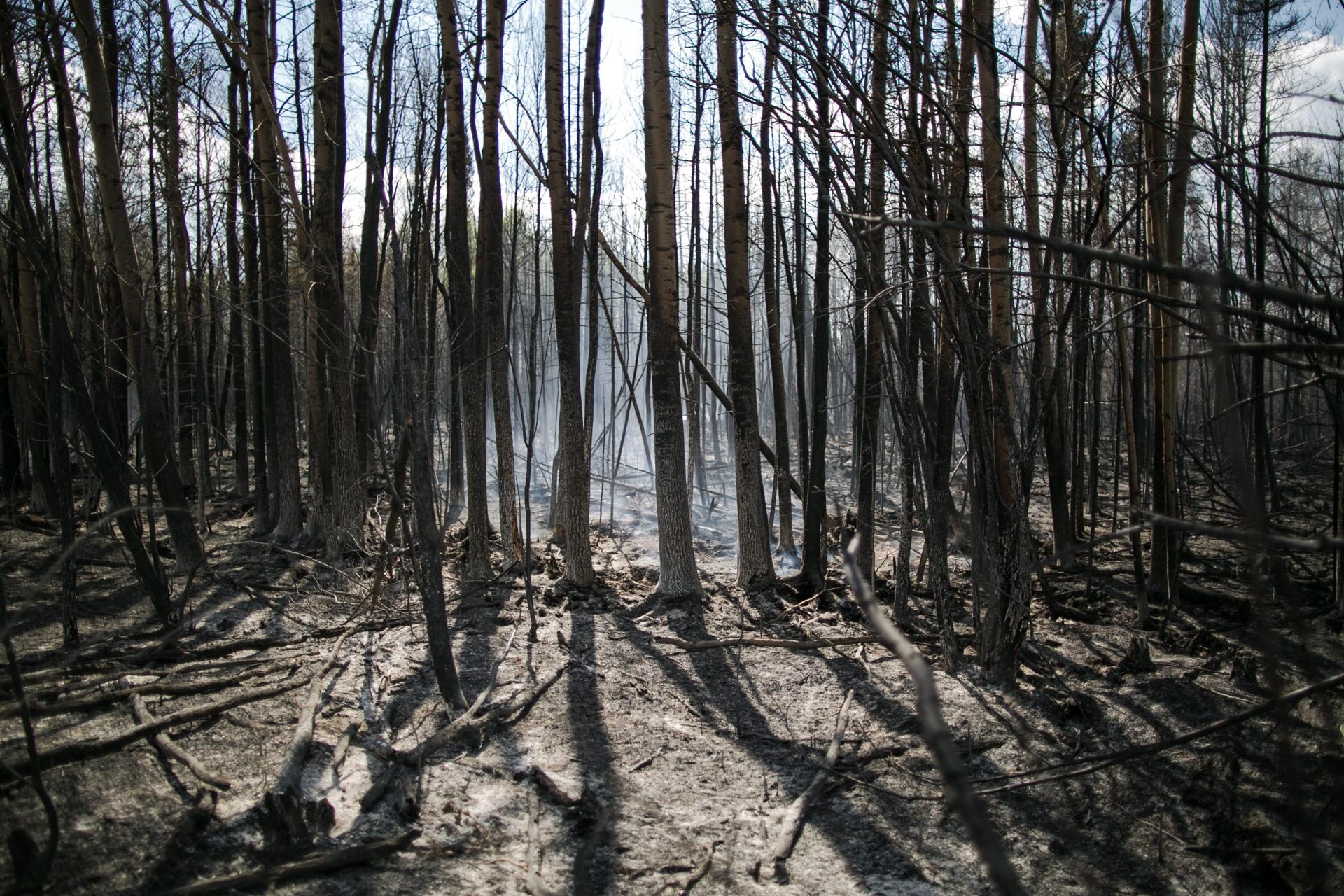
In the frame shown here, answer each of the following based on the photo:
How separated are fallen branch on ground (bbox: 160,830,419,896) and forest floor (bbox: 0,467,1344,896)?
0.9 inches

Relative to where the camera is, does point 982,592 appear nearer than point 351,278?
Yes

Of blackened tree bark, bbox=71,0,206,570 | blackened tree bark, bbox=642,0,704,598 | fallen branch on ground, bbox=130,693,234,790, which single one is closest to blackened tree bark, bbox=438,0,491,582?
blackened tree bark, bbox=642,0,704,598

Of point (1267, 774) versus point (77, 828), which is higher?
point (77, 828)

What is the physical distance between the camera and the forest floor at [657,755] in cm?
322

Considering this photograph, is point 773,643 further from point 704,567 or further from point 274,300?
point 274,300

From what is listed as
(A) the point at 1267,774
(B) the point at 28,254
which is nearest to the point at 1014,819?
(A) the point at 1267,774

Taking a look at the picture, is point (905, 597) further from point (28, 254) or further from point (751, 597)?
point (28, 254)

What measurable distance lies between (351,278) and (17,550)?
21.1 feet

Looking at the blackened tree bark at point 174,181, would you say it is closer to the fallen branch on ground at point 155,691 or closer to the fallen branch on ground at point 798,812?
the fallen branch on ground at point 155,691

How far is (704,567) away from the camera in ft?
33.7

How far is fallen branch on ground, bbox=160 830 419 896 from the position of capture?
282 cm

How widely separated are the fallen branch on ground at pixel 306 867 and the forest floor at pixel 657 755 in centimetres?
2

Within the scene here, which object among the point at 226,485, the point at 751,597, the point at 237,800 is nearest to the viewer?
the point at 237,800

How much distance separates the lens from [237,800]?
346 cm
